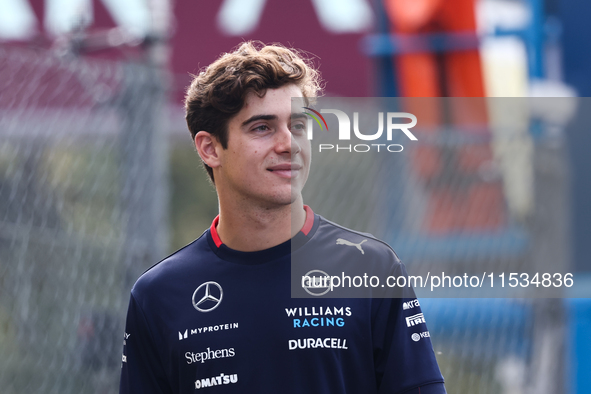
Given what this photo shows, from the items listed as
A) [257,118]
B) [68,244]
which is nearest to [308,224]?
[257,118]

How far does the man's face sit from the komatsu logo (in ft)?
1.77

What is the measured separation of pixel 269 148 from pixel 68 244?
160 cm

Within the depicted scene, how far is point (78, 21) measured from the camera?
370cm

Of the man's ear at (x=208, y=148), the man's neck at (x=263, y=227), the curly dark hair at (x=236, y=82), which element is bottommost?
the man's neck at (x=263, y=227)

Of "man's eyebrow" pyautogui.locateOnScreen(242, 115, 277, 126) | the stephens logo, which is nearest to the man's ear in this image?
"man's eyebrow" pyautogui.locateOnScreen(242, 115, 277, 126)

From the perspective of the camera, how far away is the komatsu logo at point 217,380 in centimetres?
207

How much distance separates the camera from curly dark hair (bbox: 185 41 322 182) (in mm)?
2115

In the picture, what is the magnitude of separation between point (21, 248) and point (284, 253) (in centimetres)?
152

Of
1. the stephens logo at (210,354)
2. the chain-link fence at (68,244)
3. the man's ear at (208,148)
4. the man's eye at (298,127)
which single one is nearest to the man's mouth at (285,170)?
the man's eye at (298,127)

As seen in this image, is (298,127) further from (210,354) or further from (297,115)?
(210,354)

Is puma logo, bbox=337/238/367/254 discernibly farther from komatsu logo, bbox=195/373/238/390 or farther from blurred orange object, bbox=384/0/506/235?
blurred orange object, bbox=384/0/506/235

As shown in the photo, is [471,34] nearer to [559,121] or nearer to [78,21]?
[559,121]

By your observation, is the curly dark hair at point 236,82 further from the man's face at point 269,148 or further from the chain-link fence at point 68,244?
the chain-link fence at point 68,244

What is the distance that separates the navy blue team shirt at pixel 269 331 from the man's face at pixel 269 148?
0.18 metres
